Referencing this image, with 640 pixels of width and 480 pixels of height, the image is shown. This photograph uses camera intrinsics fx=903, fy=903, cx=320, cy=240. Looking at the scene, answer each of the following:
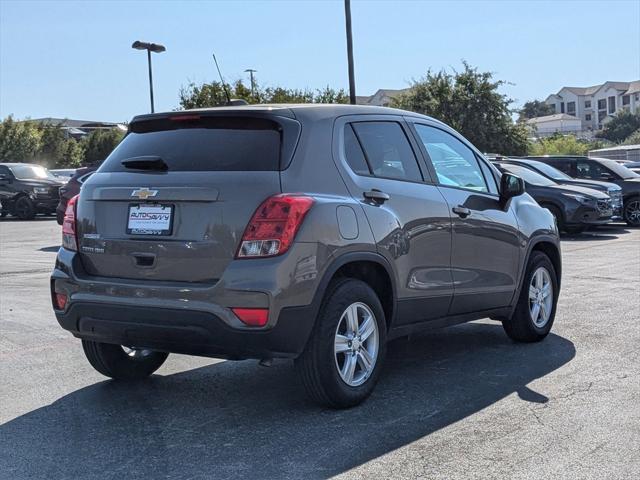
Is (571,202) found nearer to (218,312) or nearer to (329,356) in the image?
(329,356)

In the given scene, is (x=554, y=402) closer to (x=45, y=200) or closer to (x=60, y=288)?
(x=60, y=288)

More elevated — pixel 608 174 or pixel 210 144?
pixel 210 144

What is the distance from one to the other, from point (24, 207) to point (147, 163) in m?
23.7

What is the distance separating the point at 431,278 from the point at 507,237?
1176 mm

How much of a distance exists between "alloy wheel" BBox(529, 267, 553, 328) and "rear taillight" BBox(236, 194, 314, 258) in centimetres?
303

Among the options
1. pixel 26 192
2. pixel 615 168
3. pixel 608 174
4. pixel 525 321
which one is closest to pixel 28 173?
pixel 26 192

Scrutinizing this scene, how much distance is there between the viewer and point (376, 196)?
5332 mm

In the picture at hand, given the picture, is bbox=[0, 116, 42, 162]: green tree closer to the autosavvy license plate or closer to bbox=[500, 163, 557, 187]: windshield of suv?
bbox=[500, 163, 557, 187]: windshield of suv

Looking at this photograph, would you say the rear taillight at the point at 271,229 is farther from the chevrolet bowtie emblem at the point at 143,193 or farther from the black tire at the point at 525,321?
the black tire at the point at 525,321

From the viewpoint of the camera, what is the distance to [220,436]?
4.70 metres

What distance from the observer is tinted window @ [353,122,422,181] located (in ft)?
18.2

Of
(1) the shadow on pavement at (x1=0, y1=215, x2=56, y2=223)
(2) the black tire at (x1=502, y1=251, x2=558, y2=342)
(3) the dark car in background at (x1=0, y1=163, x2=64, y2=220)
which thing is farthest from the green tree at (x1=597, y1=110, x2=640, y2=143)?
(2) the black tire at (x1=502, y1=251, x2=558, y2=342)

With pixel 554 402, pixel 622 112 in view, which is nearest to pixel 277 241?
pixel 554 402

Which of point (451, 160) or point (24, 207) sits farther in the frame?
point (24, 207)
